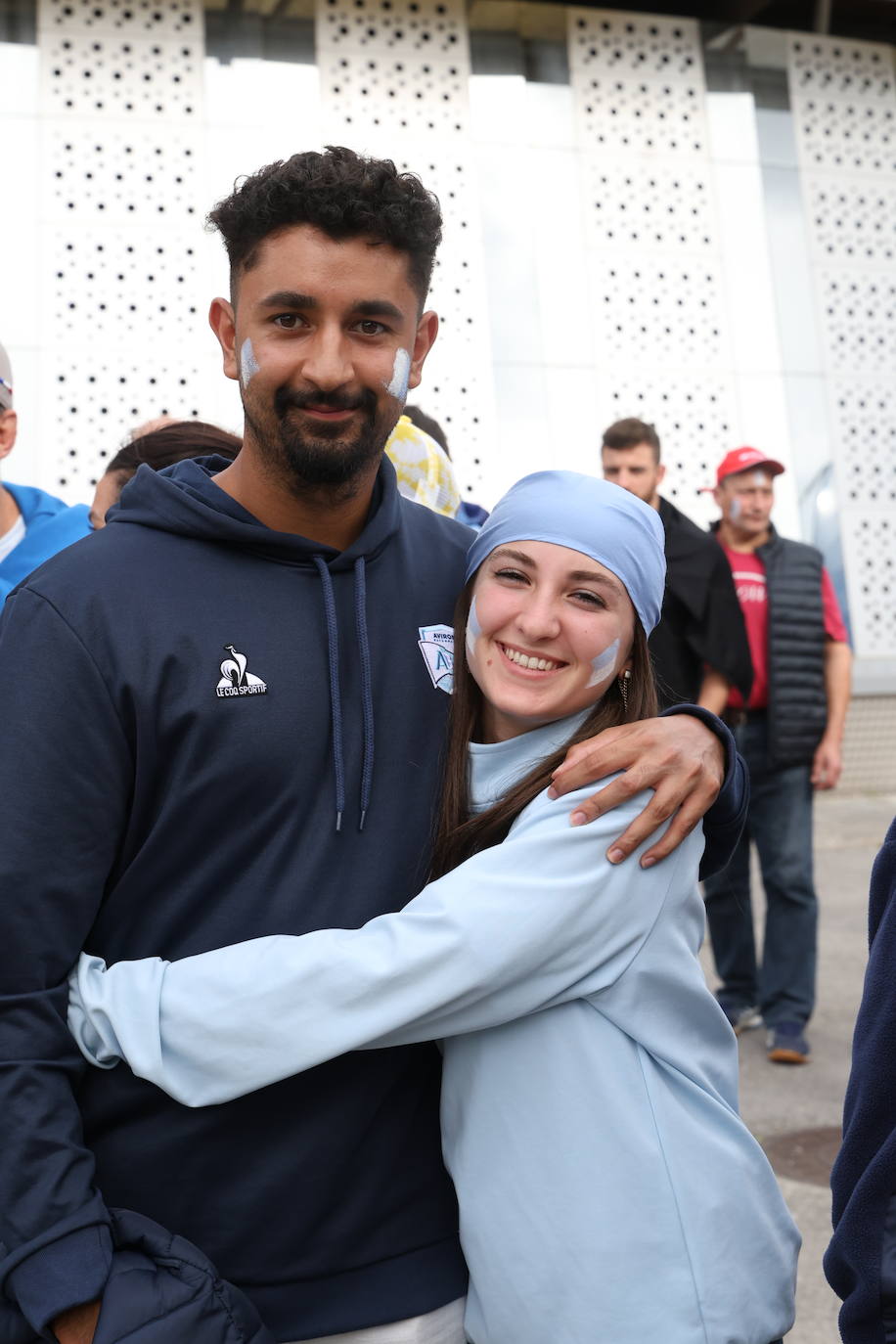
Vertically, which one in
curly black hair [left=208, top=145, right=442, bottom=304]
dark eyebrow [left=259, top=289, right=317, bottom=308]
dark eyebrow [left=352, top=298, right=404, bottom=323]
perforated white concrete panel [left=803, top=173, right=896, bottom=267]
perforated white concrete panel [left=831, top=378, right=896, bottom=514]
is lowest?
dark eyebrow [left=352, top=298, right=404, bottom=323]

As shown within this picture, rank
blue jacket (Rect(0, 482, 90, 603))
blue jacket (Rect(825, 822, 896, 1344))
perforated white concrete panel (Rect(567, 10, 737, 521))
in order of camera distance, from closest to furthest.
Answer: blue jacket (Rect(825, 822, 896, 1344))
blue jacket (Rect(0, 482, 90, 603))
perforated white concrete panel (Rect(567, 10, 737, 521))

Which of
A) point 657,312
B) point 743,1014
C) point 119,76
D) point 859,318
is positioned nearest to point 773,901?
point 743,1014

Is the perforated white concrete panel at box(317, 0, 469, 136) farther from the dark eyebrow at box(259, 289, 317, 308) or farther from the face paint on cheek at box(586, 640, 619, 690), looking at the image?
the face paint on cheek at box(586, 640, 619, 690)

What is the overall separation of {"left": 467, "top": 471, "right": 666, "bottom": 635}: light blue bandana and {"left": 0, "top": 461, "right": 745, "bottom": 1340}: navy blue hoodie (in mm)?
274

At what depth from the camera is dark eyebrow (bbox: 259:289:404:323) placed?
191 centimetres

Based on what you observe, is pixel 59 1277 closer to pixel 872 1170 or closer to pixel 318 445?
pixel 872 1170

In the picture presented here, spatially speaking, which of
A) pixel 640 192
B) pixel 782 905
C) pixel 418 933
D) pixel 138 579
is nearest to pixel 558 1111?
pixel 418 933

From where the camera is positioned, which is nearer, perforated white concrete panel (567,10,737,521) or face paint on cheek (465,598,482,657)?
face paint on cheek (465,598,482,657)

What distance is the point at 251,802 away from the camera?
72.1 inches

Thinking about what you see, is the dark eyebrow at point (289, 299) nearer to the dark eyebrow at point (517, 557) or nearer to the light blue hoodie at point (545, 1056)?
the dark eyebrow at point (517, 557)

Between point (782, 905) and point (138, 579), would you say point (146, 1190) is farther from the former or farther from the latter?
point (782, 905)

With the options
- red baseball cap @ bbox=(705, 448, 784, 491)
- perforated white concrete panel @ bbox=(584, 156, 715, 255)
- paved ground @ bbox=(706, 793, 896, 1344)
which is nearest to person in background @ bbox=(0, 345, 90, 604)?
paved ground @ bbox=(706, 793, 896, 1344)

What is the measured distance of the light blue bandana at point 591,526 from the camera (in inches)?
79.4

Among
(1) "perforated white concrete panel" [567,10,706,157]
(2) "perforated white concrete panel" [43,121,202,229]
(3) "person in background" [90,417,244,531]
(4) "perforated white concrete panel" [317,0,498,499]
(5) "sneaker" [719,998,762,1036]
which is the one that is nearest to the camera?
(3) "person in background" [90,417,244,531]
